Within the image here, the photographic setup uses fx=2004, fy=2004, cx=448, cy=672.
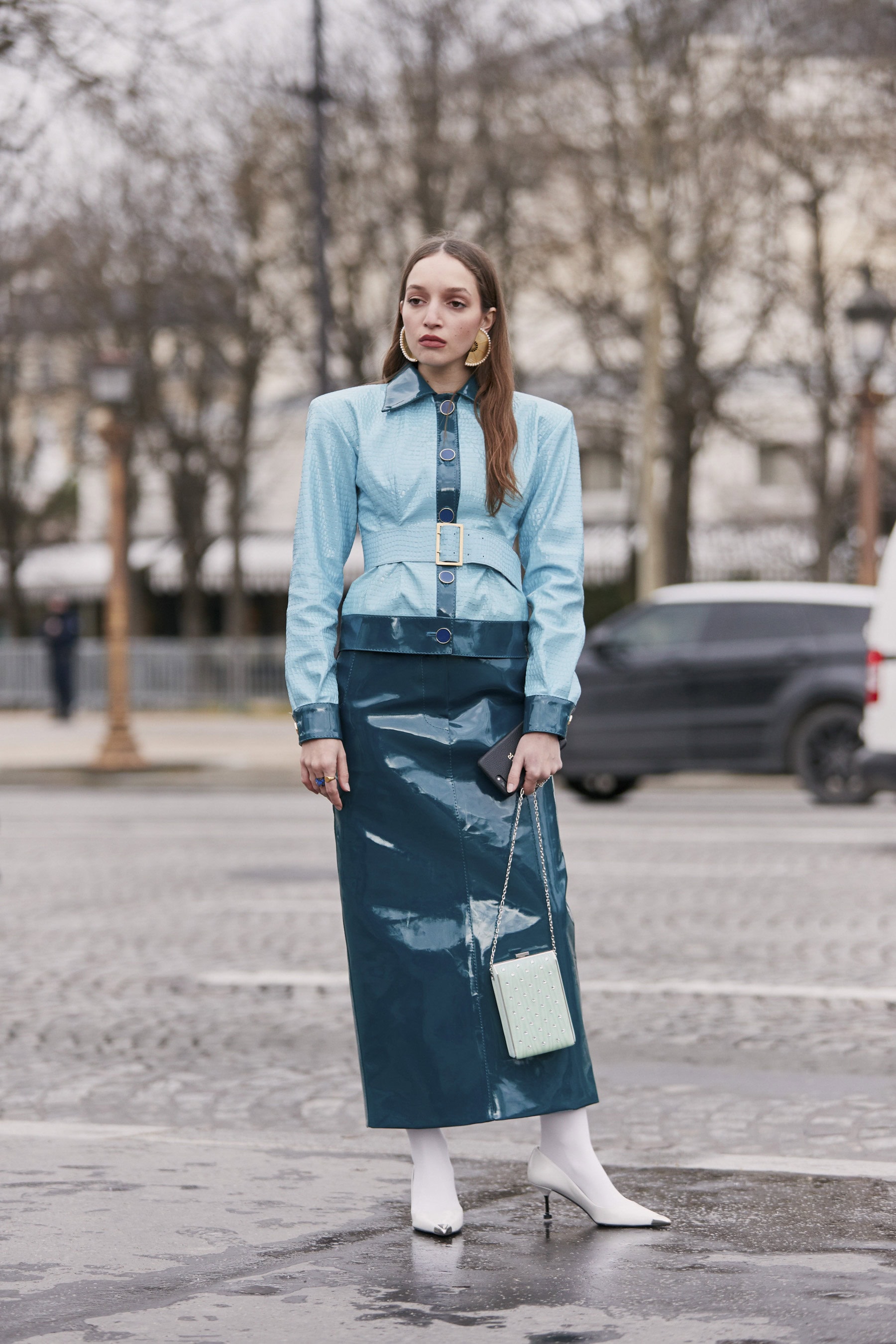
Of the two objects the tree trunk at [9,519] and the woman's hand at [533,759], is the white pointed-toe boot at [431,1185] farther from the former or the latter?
the tree trunk at [9,519]

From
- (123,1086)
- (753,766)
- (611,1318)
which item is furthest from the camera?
(753,766)

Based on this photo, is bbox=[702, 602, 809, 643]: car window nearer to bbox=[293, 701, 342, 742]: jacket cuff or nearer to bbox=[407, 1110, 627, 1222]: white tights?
bbox=[407, 1110, 627, 1222]: white tights

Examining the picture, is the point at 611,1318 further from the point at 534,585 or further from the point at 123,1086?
the point at 123,1086

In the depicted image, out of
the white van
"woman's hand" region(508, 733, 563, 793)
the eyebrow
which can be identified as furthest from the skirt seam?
the white van

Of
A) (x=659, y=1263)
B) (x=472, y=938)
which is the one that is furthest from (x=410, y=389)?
(x=659, y=1263)

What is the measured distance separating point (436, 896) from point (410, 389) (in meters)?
0.97

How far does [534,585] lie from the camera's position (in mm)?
3771

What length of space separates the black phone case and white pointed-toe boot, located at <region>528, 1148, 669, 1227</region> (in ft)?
2.41

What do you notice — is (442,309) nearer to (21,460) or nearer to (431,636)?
(431,636)

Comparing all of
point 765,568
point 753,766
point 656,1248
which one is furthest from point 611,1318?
point 765,568

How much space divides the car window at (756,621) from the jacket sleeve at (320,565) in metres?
11.2

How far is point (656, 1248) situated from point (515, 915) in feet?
2.10

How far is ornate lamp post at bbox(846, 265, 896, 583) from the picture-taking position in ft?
55.8

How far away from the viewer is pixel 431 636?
12.1 ft
